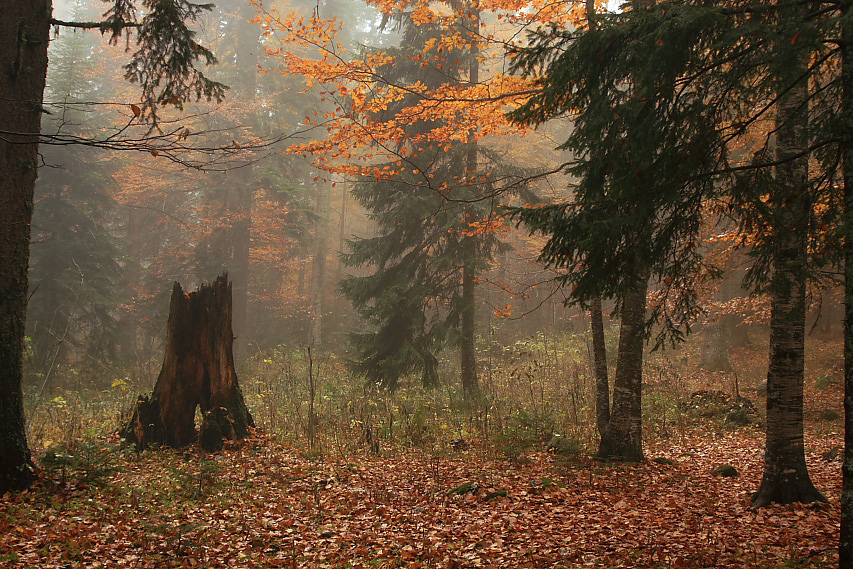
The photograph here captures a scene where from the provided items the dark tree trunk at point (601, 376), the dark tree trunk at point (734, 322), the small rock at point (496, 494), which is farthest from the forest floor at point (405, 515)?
the dark tree trunk at point (734, 322)

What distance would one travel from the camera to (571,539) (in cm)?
520

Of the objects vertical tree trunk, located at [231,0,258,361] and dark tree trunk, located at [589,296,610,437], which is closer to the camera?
dark tree trunk, located at [589,296,610,437]

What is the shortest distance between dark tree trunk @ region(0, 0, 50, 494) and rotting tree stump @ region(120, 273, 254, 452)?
2.33 metres

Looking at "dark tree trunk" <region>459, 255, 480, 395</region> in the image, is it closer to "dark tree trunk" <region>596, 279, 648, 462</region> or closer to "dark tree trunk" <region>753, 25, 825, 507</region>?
"dark tree trunk" <region>596, 279, 648, 462</region>

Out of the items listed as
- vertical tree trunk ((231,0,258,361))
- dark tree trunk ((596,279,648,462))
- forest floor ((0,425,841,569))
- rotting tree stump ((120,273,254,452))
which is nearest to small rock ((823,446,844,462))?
forest floor ((0,425,841,569))

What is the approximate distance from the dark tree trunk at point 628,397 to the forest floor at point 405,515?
0.32 meters

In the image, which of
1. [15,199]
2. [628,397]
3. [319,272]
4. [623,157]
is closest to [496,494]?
[628,397]

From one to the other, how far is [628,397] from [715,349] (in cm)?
998

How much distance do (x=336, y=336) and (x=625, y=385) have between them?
62.7ft

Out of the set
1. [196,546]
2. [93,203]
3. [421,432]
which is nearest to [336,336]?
[93,203]

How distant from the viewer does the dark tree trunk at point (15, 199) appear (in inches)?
229

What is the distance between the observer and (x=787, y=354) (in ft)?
18.4

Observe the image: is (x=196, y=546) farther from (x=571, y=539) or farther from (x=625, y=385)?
(x=625, y=385)

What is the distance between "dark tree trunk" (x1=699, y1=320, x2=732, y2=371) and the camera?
1570cm
